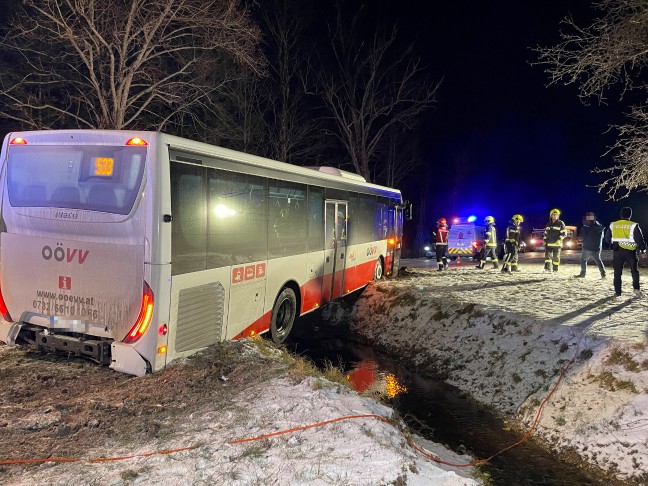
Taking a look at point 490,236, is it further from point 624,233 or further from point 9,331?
point 9,331

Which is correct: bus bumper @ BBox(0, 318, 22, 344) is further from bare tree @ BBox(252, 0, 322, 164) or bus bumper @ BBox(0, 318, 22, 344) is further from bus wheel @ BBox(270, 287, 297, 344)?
bare tree @ BBox(252, 0, 322, 164)

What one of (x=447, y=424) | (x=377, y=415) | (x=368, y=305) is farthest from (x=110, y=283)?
(x=368, y=305)

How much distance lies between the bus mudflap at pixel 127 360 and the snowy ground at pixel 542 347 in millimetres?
4901

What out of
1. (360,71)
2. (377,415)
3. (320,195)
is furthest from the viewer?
(360,71)

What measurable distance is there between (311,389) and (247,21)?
13.0 meters

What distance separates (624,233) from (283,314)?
25.2 ft

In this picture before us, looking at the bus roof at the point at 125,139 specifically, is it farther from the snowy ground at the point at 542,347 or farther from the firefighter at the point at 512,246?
the firefighter at the point at 512,246

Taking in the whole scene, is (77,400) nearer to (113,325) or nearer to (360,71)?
(113,325)

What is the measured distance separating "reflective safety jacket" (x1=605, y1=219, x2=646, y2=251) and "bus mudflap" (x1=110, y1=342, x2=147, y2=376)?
987 centimetres

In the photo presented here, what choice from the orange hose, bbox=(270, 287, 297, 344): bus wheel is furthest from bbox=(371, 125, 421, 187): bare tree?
the orange hose

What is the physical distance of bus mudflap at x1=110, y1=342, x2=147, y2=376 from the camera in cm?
502

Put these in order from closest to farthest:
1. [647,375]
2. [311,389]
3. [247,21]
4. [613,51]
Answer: [311,389] < [647,375] < [613,51] < [247,21]

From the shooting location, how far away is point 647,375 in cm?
576

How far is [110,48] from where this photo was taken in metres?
12.8
